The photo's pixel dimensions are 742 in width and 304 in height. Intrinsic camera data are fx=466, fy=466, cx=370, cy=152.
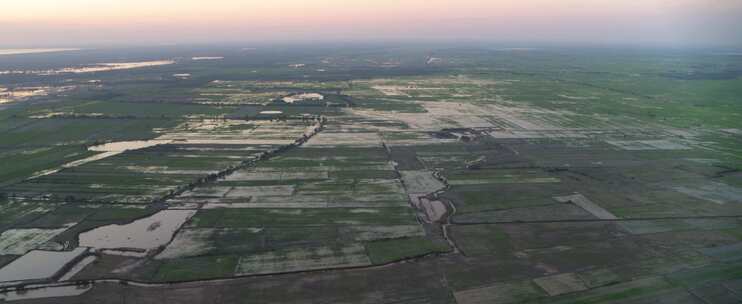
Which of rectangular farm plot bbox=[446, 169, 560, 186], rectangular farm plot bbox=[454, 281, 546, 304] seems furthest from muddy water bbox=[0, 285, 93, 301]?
rectangular farm plot bbox=[446, 169, 560, 186]

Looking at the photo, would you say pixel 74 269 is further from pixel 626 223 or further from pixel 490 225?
pixel 626 223

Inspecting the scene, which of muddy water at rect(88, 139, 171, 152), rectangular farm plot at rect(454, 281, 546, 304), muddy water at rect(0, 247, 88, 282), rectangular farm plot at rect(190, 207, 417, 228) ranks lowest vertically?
rectangular farm plot at rect(454, 281, 546, 304)

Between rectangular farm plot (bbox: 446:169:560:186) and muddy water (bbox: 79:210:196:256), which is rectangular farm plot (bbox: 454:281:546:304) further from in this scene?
muddy water (bbox: 79:210:196:256)

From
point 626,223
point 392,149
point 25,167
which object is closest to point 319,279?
point 626,223

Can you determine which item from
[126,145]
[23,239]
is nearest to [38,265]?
[23,239]

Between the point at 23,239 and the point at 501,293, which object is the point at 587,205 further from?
the point at 23,239

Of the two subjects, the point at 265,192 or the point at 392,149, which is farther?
the point at 392,149

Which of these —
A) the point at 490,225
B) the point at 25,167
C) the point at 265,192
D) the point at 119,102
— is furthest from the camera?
the point at 119,102

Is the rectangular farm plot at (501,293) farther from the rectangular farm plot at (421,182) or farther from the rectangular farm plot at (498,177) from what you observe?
the rectangular farm plot at (498,177)
